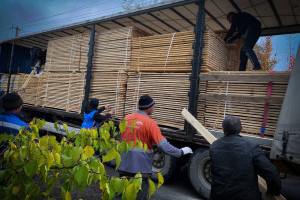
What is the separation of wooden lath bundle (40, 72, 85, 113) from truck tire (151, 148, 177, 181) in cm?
335

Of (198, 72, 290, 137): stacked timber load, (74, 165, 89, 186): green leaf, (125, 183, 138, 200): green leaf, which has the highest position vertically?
(198, 72, 290, 137): stacked timber load

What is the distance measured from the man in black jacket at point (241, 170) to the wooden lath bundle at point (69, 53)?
6.06m

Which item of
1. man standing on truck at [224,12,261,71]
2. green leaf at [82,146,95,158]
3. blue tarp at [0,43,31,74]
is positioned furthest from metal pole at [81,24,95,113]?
blue tarp at [0,43,31,74]

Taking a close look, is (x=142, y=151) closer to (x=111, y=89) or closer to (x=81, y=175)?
(x=81, y=175)

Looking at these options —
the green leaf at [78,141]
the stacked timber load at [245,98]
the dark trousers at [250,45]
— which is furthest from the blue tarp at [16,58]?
the green leaf at [78,141]

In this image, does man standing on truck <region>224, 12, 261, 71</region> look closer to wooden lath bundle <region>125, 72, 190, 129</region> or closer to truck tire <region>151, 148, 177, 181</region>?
wooden lath bundle <region>125, 72, 190, 129</region>

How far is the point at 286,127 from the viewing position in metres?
3.10

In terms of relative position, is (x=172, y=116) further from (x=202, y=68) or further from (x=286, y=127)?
(x=286, y=127)

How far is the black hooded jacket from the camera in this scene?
2.57 meters

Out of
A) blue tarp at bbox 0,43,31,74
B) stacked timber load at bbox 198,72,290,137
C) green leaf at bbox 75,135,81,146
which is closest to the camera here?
green leaf at bbox 75,135,81,146

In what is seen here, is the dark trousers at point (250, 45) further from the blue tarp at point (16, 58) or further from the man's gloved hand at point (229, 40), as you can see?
the blue tarp at point (16, 58)

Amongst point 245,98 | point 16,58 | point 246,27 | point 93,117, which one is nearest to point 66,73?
point 93,117

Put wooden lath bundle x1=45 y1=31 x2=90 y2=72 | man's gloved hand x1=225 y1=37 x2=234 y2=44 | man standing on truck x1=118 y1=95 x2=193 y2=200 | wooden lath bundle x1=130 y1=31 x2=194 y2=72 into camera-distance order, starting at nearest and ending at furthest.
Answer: man standing on truck x1=118 y1=95 x2=193 y2=200 < wooden lath bundle x1=130 y1=31 x2=194 y2=72 < man's gloved hand x1=225 y1=37 x2=234 y2=44 < wooden lath bundle x1=45 y1=31 x2=90 y2=72

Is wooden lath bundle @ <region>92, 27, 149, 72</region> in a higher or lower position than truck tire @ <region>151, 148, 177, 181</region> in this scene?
higher
